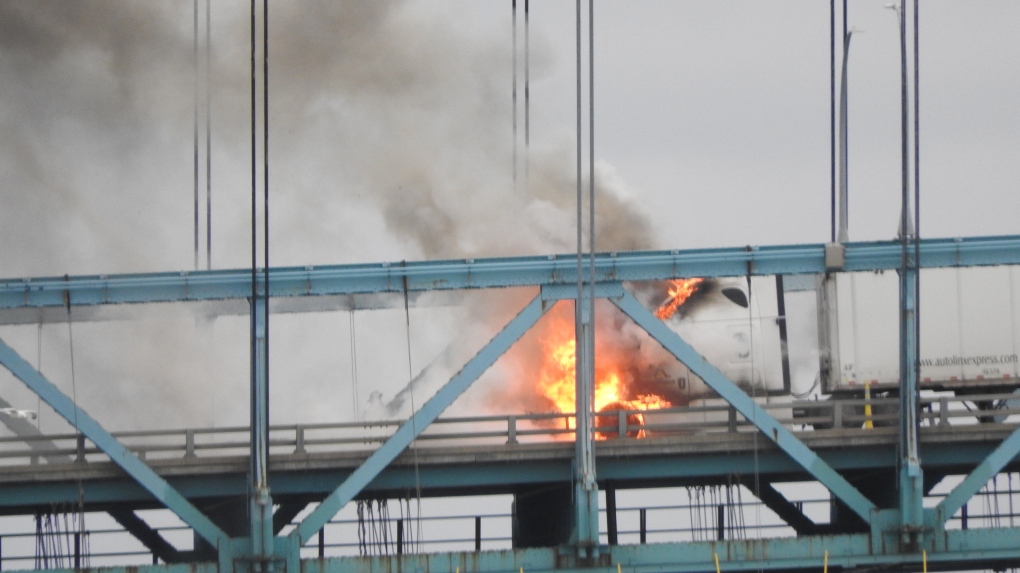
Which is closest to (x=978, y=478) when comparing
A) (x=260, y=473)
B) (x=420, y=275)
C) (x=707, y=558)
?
(x=707, y=558)

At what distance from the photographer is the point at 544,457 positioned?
35.3 meters

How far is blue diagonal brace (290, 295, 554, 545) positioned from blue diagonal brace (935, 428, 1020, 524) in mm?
9222

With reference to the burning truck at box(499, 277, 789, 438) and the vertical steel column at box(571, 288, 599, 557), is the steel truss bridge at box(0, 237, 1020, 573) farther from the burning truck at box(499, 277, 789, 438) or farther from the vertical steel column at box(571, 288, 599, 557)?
the burning truck at box(499, 277, 789, 438)

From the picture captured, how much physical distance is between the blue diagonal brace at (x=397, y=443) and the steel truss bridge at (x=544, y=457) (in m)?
0.03

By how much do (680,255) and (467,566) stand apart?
24.6ft

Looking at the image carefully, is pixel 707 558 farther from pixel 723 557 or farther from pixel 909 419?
pixel 909 419

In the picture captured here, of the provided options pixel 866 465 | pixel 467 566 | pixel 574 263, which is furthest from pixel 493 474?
pixel 866 465

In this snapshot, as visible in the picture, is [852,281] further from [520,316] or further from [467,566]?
[467,566]

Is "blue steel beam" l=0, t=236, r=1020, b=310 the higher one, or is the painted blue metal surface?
"blue steel beam" l=0, t=236, r=1020, b=310

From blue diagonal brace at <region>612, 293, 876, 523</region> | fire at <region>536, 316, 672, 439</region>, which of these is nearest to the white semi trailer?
fire at <region>536, 316, 672, 439</region>

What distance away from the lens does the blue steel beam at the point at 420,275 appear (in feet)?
115

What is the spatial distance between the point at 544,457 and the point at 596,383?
20.7 feet

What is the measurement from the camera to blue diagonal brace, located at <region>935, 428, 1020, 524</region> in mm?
34406

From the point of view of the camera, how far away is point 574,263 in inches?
1362
